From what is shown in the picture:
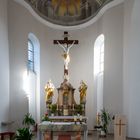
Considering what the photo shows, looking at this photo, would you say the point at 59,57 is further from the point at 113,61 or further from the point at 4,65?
the point at 4,65

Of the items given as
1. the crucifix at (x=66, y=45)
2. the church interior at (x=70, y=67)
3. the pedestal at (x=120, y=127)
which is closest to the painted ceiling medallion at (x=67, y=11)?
the church interior at (x=70, y=67)

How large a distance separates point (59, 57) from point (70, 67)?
2.93ft

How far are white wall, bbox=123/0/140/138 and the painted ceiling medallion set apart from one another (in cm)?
378

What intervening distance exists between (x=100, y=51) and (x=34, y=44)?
3.94 metres

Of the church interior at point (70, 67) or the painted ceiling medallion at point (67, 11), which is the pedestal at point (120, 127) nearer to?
the church interior at point (70, 67)

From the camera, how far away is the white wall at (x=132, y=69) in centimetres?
1335

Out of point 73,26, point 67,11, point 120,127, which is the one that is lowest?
point 120,127

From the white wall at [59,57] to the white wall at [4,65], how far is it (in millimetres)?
533

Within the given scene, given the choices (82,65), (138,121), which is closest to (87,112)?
(82,65)

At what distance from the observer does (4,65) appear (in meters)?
13.3

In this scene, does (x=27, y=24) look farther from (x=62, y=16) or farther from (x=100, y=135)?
(x=100, y=135)

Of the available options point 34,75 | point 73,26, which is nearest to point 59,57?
point 34,75

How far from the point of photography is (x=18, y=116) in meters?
14.4

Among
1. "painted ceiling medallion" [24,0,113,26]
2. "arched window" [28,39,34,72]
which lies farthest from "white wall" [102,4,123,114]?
"arched window" [28,39,34,72]
